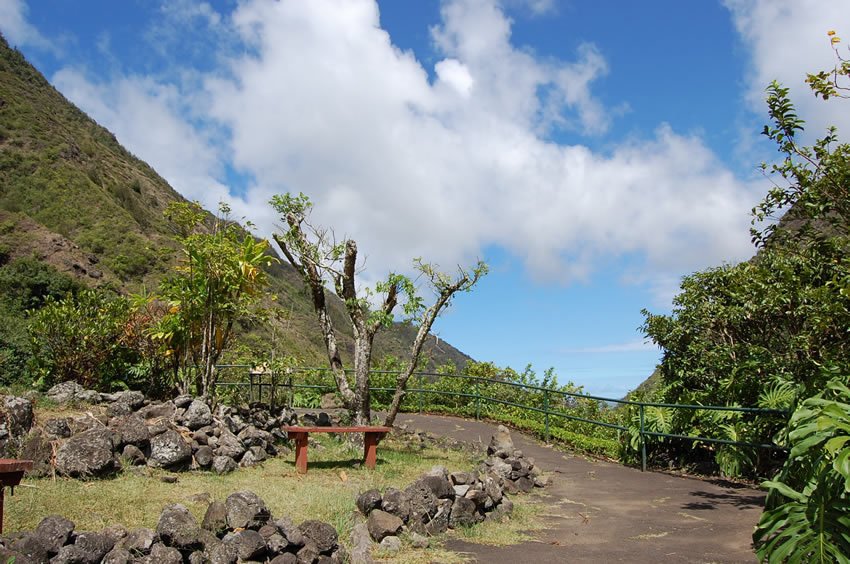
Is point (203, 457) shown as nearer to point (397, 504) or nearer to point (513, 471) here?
point (397, 504)

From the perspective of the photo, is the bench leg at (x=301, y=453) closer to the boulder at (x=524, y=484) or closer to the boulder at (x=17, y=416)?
the boulder at (x=524, y=484)

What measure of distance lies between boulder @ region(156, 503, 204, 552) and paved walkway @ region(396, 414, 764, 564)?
7.77 ft

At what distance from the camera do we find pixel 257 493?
704cm

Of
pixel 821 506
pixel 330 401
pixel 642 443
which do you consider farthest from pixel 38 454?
pixel 330 401

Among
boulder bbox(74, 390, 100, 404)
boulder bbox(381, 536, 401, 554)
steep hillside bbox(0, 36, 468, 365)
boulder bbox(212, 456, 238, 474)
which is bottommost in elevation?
boulder bbox(381, 536, 401, 554)

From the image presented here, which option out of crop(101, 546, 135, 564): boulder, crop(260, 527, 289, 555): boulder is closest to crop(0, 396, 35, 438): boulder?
crop(101, 546, 135, 564): boulder

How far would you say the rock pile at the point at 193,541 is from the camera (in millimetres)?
4188

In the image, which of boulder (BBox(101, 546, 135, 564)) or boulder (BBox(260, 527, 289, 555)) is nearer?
boulder (BBox(101, 546, 135, 564))

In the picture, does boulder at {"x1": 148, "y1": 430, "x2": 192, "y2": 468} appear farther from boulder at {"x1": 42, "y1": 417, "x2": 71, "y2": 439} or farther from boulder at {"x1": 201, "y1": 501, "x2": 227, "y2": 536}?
boulder at {"x1": 201, "y1": 501, "x2": 227, "y2": 536}

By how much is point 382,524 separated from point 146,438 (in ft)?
11.5

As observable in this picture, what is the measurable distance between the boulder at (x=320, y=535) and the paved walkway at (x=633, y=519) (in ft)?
4.29

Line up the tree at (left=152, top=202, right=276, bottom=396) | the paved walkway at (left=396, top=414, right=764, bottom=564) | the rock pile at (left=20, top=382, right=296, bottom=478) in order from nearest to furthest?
the paved walkway at (left=396, top=414, right=764, bottom=564) < the rock pile at (left=20, top=382, right=296, bottom=478) < the tree at (left=152, top=202, right=276, bottom=396)

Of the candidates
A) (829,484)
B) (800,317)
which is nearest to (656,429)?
(800,317)

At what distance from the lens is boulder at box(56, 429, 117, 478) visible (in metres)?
6.80
